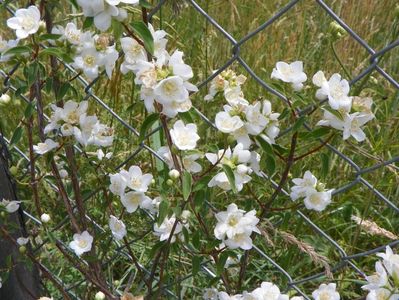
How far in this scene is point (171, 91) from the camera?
107 centimetres

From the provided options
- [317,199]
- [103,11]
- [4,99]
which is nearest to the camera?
[103,11]

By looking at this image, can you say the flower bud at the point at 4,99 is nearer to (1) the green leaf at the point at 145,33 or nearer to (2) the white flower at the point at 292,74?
(1) the green leaf at the point at 145,33

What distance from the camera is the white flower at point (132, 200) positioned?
4.12 feet

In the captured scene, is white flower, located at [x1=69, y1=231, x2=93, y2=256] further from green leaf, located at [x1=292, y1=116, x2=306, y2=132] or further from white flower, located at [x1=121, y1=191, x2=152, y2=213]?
green leaf, located at [x1=292, y1=116, x2=306, y2=132]

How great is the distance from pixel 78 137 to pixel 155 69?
30 cm

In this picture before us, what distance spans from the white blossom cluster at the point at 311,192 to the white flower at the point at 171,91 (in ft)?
1.03

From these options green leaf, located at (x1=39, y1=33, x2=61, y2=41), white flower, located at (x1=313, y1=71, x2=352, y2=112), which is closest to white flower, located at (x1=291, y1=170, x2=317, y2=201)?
white flower, located at (x1=313, y1=71, x2=352, y2=112)

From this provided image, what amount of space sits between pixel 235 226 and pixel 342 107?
308mm

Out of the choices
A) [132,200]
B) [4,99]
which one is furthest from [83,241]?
[4,99]

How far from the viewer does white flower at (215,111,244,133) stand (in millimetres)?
1117

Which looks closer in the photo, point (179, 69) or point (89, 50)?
point (179, 69)

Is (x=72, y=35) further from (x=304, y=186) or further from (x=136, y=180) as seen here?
(x=304, y=186)

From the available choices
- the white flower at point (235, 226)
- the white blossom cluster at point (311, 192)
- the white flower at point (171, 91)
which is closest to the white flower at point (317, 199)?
the white blossom cluster at point (311, 192)

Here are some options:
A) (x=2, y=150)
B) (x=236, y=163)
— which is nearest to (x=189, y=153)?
(x=236, y=163)
